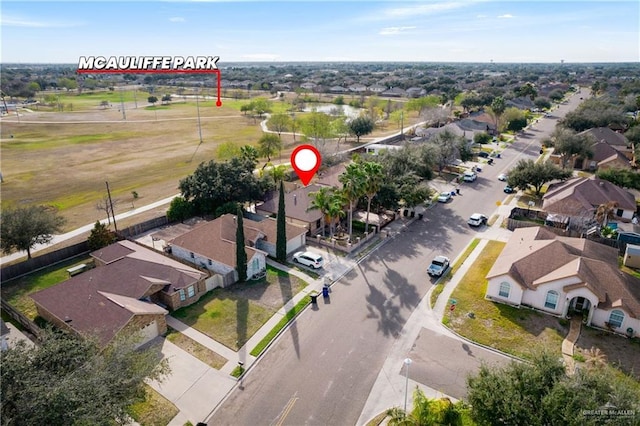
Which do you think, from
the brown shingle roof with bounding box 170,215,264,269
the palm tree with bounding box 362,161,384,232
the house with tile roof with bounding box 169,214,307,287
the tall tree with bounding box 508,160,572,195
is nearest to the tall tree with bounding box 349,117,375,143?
the tall tree with bounding box 508,160,572,195

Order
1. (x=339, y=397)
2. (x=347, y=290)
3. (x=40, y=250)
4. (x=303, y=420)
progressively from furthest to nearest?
(x=40, y=250) < (x=347, y=290) < (x=339, y=397) < (x=303, y=420)

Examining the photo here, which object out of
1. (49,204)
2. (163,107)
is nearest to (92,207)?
(49,204)

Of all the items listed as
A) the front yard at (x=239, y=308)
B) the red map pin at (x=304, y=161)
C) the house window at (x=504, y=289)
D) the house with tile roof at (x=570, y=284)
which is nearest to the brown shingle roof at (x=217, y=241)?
the front yard at (x=239, y=308)

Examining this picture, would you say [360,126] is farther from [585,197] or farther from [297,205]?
[585,197]

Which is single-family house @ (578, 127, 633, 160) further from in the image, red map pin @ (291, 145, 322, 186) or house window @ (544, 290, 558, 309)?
red map pin @ (291, 145, 322, 186)

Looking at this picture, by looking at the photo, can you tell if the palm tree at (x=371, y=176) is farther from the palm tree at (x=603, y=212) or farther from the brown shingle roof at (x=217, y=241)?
the palm tree at (x=603, y=212)

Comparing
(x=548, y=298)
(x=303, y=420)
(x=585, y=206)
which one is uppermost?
(x=585, y=206)

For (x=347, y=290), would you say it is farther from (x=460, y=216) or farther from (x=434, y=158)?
(x=434, y=158)
